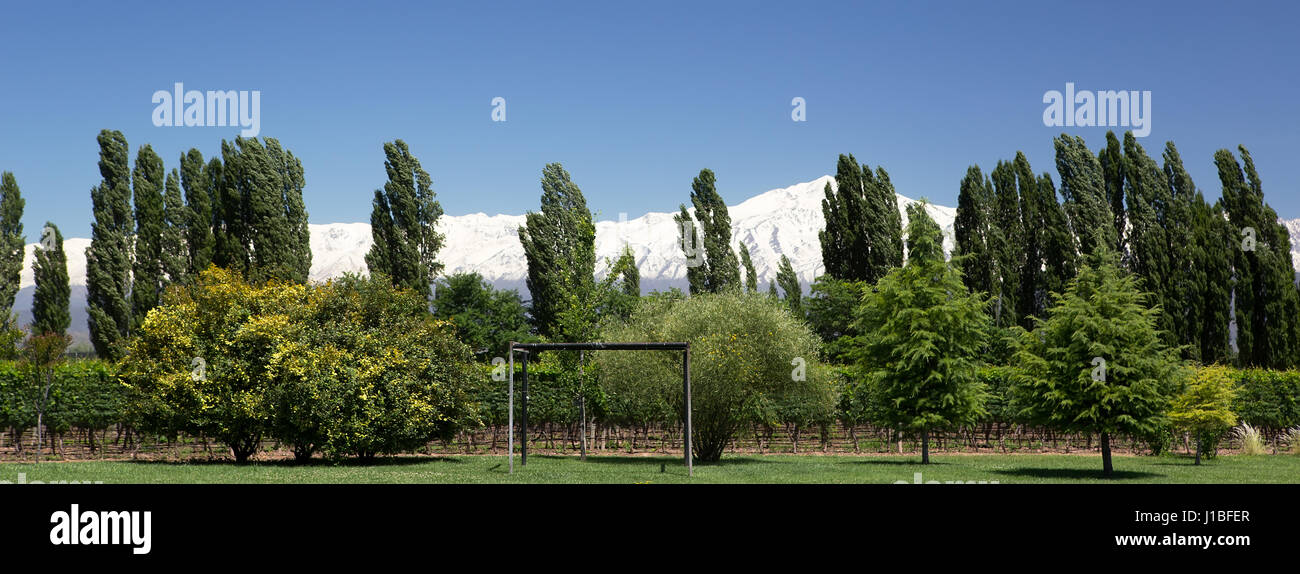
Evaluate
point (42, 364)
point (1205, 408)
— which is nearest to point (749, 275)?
point (1205, 408)

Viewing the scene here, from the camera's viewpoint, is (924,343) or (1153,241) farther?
(1153,241)

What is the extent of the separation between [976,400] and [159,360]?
77.0 ft

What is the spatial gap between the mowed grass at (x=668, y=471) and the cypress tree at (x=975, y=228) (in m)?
22.2

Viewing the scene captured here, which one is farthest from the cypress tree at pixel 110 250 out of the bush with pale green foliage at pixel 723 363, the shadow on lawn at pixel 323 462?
the bush with pale green foliage at pixel 723 363

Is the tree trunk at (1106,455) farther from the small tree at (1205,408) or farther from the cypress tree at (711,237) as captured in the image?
the cypress tree at (711,237)

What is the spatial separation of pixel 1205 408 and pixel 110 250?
51753mm

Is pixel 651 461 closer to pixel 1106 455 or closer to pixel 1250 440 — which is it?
pixel 1106 455

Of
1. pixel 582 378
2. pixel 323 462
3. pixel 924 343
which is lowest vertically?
pixel 323 462

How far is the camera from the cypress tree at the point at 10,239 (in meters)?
56.4

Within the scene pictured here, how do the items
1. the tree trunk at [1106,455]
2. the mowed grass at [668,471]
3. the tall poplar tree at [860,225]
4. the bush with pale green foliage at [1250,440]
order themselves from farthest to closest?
the tall poplar tree at [860,225]
the bush with pale green foliage at [1250,440]
the tree trunk at [1106,455]
the mowed grass at [668,471]

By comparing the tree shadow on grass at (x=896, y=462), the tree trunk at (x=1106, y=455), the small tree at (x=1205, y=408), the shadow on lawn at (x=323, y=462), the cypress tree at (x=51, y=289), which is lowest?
the tree shadow on grass at (x=896, y=462)

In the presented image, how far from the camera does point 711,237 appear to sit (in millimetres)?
57625

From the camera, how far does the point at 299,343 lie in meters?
25.3

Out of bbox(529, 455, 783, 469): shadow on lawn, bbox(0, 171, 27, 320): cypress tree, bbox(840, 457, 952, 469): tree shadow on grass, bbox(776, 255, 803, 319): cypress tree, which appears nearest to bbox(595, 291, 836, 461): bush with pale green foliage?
bbox(529, 455, 783, 469): shadow on lawn
